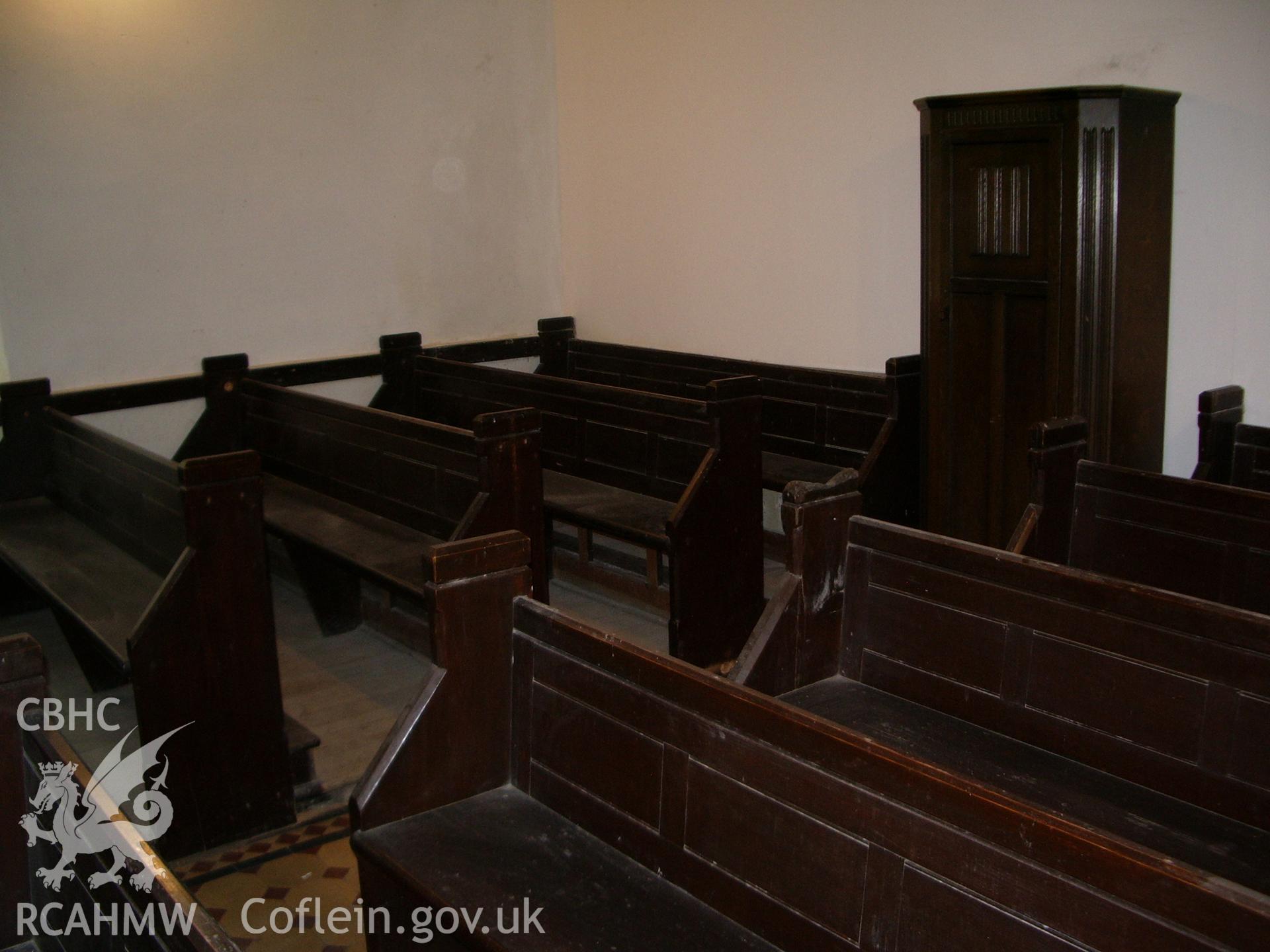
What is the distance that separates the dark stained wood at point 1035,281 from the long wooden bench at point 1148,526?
0.78 m

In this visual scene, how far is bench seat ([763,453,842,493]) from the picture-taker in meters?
4.45

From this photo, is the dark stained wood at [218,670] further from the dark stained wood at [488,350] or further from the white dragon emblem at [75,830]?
the dark stained wood at [488,350]

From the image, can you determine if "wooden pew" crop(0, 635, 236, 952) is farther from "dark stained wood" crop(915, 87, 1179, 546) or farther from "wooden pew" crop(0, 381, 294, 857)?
"dark stained wood" crop(915, 87, 1179, 546)

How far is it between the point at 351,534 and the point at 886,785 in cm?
294

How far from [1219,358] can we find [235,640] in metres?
3.38

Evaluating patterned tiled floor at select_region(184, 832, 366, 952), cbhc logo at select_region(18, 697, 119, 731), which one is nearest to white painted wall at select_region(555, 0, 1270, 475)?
patterned tiled floor at select_region(184, 832, 366, 952)

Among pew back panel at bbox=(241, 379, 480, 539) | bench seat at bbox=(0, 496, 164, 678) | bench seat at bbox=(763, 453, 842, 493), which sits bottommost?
bench seat at bbox=(0, 496, 164, 678)

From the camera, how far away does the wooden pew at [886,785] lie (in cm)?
144

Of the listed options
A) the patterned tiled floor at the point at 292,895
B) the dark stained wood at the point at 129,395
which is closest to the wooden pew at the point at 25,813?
the patterned tiled floor at the point at 292,895

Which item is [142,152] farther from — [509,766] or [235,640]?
[509,766]

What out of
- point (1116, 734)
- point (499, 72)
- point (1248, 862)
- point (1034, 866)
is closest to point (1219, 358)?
point (1116, 734)

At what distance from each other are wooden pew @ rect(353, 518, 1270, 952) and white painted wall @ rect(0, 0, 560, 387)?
361cm

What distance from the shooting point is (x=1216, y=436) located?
3646mm

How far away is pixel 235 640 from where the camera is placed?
10.2 ft
